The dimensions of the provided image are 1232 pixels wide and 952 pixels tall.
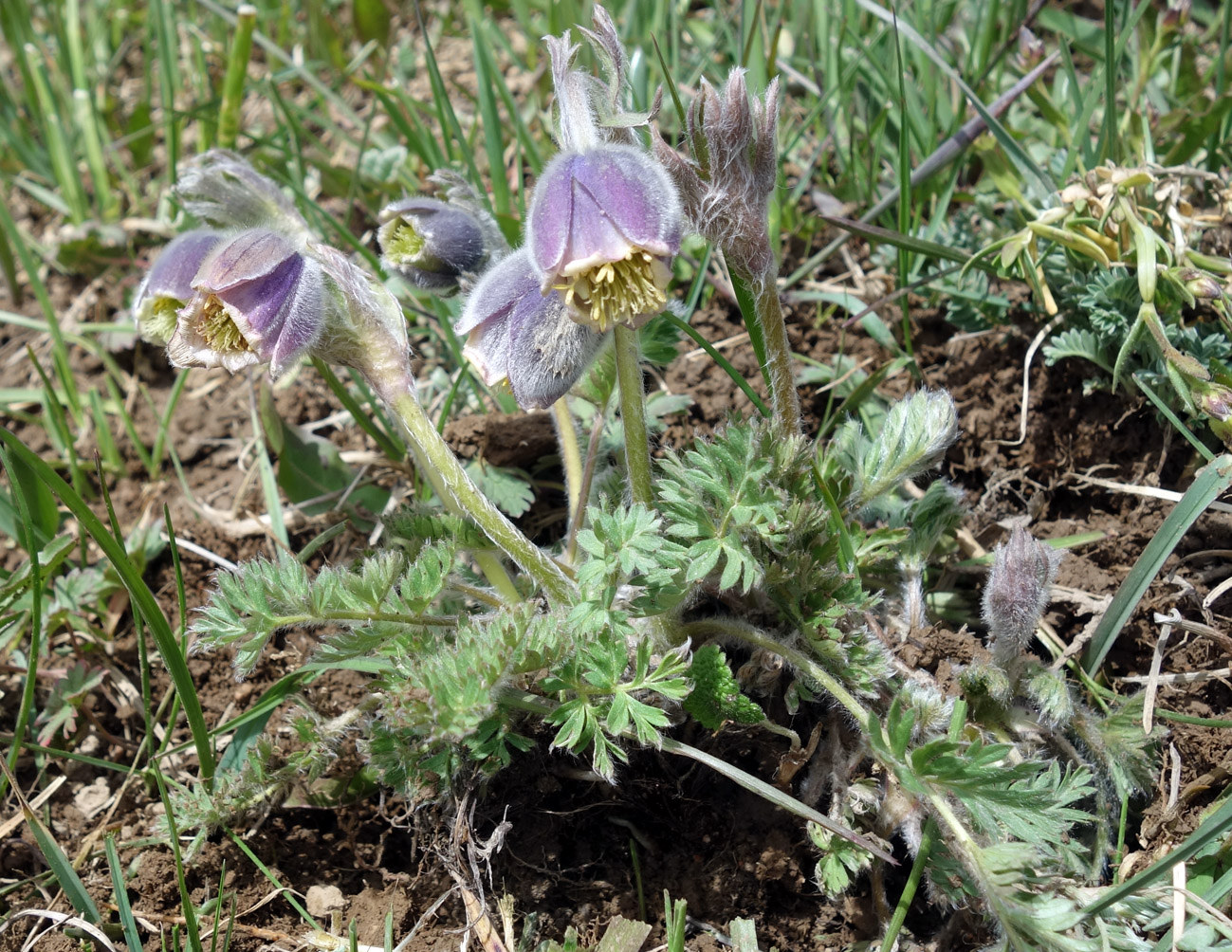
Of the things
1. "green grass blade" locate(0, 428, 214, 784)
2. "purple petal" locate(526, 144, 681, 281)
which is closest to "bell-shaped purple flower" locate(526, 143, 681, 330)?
"purple petal" locate(526, 144, 681, 281)

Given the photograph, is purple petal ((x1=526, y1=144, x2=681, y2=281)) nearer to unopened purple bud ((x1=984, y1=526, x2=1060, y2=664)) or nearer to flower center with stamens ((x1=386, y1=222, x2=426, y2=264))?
flower center with stamens ((x1=386, y1=222, x2=426, y2=264))

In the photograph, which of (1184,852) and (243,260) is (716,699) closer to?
(1184,852)

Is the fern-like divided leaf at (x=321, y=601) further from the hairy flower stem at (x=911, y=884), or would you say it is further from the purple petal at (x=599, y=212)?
the hairy flower stem at (x=911, y=884)

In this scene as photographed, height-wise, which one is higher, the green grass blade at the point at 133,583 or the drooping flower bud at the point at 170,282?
the drooping flower bud at the point at 170,282

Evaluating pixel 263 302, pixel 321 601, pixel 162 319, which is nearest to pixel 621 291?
pixel 263 302

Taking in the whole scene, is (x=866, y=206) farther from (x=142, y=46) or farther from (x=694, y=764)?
(x=142, y=46)

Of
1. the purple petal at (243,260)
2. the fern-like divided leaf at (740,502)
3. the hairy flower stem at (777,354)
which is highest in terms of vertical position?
the purple petal at (243,260)

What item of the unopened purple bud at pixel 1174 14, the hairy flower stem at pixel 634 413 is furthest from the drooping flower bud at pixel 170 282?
the unopened purple bud at pixel 1174 14
